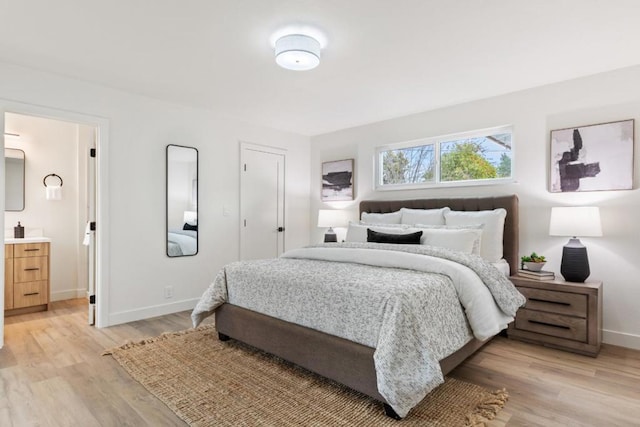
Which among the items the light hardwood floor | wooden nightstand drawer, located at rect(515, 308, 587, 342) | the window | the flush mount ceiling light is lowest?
the light hardwood floor

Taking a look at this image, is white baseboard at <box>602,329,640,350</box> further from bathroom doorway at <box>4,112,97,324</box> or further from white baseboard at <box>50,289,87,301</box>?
white baseboard at <box>50,289,87,301</box>

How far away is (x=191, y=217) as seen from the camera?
416 centimetres

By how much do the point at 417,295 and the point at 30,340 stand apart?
333 centimetres

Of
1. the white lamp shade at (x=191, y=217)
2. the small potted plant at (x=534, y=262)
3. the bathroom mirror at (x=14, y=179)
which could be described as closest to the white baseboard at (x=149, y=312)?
the white lamp shade at (x=191, y=217)

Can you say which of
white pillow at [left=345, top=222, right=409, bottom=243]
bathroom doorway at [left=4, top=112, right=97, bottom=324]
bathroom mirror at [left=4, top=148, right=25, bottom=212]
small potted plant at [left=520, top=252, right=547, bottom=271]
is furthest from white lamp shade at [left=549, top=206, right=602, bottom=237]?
bathroom mirror at [left=4, top=148, right=25, bottom=212]

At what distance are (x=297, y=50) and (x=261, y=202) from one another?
279 cm

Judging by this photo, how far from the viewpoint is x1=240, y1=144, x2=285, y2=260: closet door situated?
15.6 ft

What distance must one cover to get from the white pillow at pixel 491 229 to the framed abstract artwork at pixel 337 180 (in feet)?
6.16

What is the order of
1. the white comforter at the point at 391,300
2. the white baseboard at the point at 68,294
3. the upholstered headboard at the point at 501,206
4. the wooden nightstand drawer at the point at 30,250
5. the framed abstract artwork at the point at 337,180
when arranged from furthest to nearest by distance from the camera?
1. the framed abstract artwork at the point at 337,180
2. the white baseboard at the point at 68,294
3. the wooden nightstand drawer at the point at 30,250
4. the upholstered headboard at the point at 501,206
5. the white comforter at the point at 391,300

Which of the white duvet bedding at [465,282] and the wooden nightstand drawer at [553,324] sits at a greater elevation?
the white duvet bedding at [465,282]

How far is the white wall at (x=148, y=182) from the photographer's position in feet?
10.9

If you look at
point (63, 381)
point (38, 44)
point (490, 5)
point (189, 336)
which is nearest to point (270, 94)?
point (38, 44)

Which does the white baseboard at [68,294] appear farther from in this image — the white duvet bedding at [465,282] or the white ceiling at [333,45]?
the white duvet bedding at [465,282]

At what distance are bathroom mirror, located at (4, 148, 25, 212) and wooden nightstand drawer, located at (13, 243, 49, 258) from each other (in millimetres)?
613
